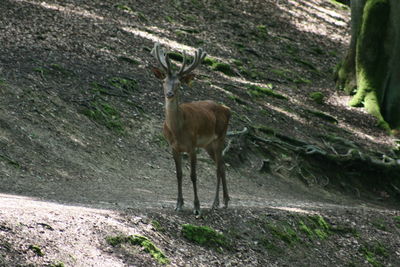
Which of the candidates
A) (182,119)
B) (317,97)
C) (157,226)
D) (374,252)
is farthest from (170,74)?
(317,97)

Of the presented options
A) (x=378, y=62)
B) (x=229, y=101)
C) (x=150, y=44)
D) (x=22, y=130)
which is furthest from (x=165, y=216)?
(x=378, y=62)

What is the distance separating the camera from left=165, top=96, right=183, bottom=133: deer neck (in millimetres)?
10367

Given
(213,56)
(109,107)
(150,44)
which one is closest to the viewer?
(109,107)

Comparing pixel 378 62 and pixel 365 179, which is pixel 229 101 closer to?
pixel 365 179

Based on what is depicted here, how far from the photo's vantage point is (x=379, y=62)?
22281mm

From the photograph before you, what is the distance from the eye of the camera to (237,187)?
15.5 m

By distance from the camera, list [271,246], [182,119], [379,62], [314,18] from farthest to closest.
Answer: [314,18] → [379,62] → [271,246] → [182,119]

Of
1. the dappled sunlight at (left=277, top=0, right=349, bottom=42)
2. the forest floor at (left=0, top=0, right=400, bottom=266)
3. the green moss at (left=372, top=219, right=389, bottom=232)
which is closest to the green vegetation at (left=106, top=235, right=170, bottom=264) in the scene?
the forest floor at (left=0, top=0, right=400, bottom=266)

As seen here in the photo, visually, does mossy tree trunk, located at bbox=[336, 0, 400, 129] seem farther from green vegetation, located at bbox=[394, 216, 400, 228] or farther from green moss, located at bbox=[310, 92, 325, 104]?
green vegetation, located at bbox=[394, 216, 400, 228]

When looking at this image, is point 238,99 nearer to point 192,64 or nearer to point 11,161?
point 11,161

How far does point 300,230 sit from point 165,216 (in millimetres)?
2840

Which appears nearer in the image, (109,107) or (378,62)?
(109,107)

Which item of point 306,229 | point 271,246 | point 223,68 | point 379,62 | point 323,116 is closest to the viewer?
point 271,246

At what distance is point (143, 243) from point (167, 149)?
7.49 metres
